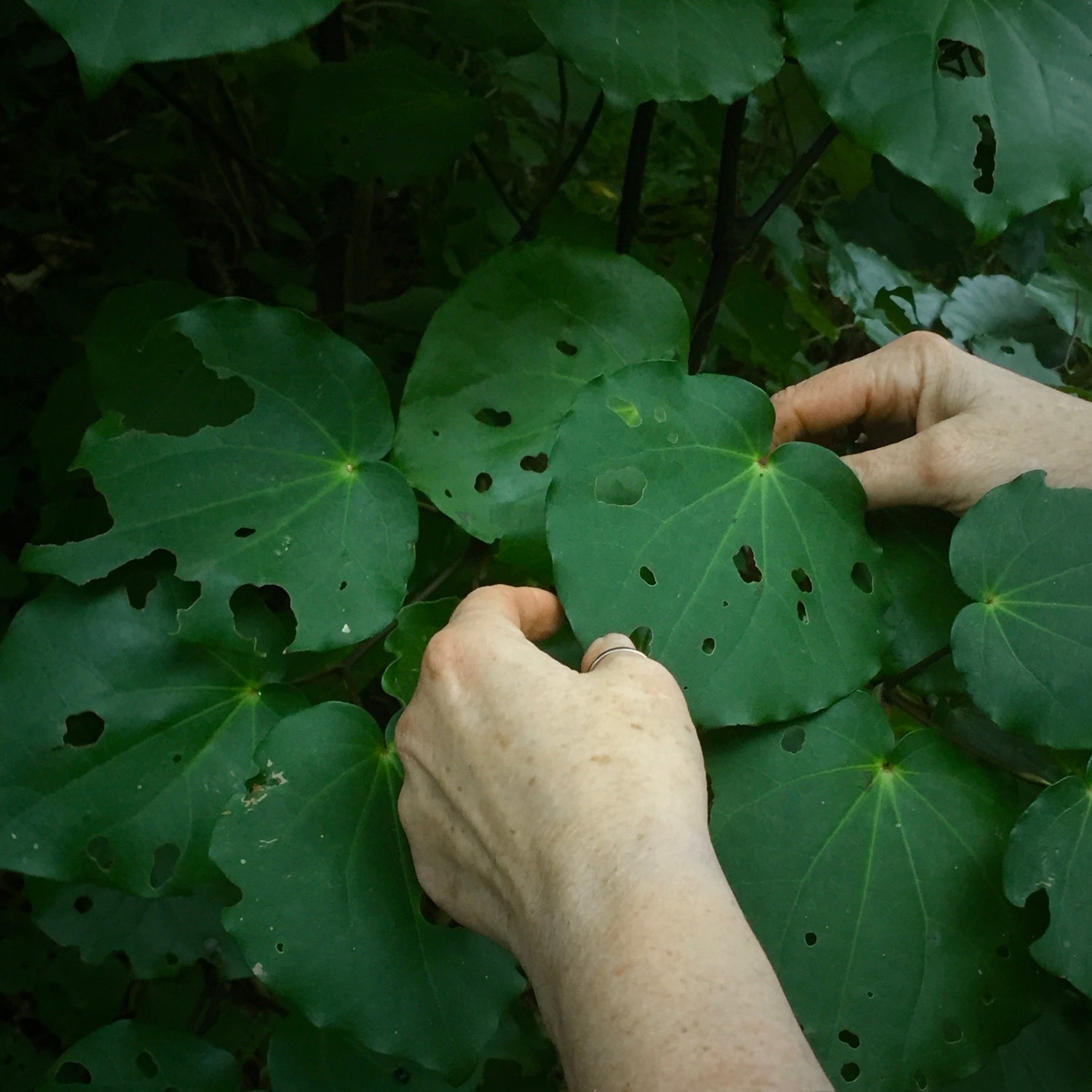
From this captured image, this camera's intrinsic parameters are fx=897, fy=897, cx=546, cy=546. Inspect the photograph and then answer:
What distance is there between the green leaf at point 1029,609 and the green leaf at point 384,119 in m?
0.72

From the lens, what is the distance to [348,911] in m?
0.71

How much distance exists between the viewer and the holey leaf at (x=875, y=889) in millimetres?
695

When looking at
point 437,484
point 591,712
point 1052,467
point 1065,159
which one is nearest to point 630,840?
point 591,712

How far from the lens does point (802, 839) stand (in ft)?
2.35

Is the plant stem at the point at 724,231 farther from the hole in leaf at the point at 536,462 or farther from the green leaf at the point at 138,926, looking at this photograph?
the green leaf at the point at 138,926

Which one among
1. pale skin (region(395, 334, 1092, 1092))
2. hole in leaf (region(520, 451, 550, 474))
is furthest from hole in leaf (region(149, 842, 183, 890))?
hole in leaf (region(520, 451, 550, 474))

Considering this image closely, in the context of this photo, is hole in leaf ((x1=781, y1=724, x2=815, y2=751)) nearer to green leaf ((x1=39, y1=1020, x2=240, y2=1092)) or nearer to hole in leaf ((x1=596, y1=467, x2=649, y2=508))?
hole in leaf ((x1=596, y1=467, x2=649, y2=508))

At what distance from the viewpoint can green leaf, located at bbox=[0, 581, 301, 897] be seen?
2.46ft

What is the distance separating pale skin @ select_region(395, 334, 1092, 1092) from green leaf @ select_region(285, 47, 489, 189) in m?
0.58

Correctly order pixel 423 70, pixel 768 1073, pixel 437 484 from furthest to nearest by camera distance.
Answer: pixel 423 70, pixel 437 484, pixel 768 1073

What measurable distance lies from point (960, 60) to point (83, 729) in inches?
38.9

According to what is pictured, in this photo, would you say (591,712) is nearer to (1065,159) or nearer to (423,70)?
(1065,159)

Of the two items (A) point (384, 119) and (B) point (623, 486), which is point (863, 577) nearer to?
(B) point (623, 486)

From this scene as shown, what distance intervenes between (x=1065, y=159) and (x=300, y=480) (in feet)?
2.29
